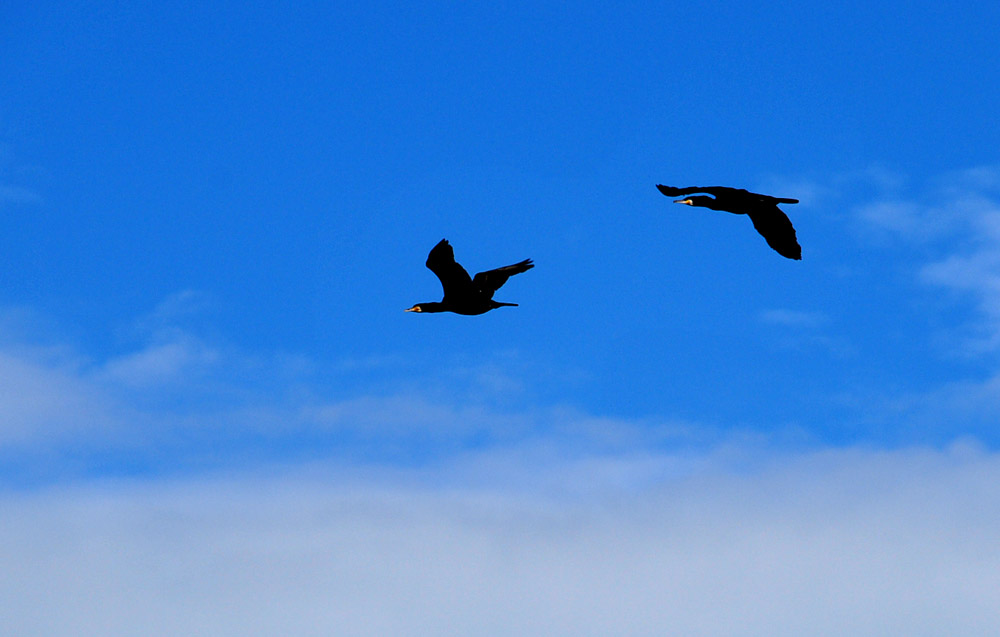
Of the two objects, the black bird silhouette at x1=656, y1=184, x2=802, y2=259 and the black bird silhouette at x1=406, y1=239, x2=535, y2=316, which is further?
the black bird silhouette at x1=406, y1=239, x2=535, y2=316

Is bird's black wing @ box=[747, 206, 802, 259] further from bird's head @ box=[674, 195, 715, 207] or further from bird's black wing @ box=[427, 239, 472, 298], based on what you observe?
bird's black wing @ box=[427, 239, 472, 298]

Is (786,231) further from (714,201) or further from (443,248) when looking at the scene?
(443,248)

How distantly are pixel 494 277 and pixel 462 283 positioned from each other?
1077 mm

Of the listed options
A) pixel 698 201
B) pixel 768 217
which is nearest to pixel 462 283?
pixel 698 201

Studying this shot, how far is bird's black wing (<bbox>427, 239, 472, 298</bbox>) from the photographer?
22.2 meters

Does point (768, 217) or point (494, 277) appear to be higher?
point (494, 277)

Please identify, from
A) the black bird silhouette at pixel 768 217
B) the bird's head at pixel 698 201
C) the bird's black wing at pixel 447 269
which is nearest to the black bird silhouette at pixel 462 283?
the bird's black wing at pixel 447 269

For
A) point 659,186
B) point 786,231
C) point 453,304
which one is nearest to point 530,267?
point 453,304

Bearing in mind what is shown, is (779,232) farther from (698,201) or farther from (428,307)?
(428,307)

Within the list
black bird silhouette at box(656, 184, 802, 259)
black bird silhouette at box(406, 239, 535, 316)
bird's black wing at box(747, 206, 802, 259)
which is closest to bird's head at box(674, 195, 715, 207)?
black bird silhouette at box(656, 184, 802, 259)

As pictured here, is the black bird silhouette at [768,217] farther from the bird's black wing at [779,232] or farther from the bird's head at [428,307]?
the bird's head at [428,307]

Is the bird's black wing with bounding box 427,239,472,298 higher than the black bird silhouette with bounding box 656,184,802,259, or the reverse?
the bird's black wing with bounding box 427,239,472,298

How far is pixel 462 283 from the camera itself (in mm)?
23047

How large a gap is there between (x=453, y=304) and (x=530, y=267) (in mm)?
2013
